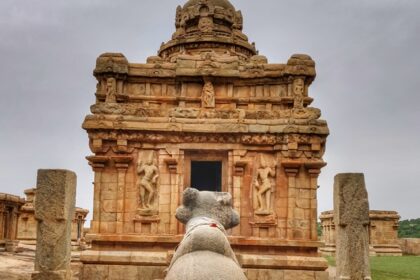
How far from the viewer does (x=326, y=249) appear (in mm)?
28766

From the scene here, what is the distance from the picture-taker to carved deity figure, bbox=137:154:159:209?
543 inches

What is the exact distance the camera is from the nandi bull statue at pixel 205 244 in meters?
4.62

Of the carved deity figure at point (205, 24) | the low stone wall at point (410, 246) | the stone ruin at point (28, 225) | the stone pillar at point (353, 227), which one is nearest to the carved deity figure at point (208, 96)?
the carved deity figure at point (205, 24)

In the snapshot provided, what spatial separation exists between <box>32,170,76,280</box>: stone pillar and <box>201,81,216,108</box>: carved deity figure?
717cm

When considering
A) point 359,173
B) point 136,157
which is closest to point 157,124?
point 136,157

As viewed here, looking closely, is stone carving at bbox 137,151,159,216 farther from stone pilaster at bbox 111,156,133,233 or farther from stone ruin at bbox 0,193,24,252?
stone ruin at bbox 0,193,24,252

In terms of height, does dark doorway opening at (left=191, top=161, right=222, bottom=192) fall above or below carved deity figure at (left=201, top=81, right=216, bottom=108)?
below

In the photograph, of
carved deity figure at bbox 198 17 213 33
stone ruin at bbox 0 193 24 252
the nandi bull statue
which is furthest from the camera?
stone ruin at bbox 0 193 24 252

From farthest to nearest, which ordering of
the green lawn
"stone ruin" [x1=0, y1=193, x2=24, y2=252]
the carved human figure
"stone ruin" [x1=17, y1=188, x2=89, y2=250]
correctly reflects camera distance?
"stone ruin" [x1=17, y1=188, x2=89, y2=250] < "stone ruin" [x1=0, y1=193, x2=24, y2=252] < the carved human figure < the green lawn

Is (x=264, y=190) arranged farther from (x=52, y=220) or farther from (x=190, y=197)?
(x=190, y=197)

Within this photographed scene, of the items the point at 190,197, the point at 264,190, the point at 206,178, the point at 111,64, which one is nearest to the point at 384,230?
the point at 206,178

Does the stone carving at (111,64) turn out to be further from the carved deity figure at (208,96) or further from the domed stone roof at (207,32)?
the domed stone roof at (207,32)

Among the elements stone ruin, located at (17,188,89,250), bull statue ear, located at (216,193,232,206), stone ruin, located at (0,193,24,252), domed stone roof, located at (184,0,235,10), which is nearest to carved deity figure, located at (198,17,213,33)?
domed stone roof, located at (184,0,235,10)

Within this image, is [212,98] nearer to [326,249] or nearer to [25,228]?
[326,249]
